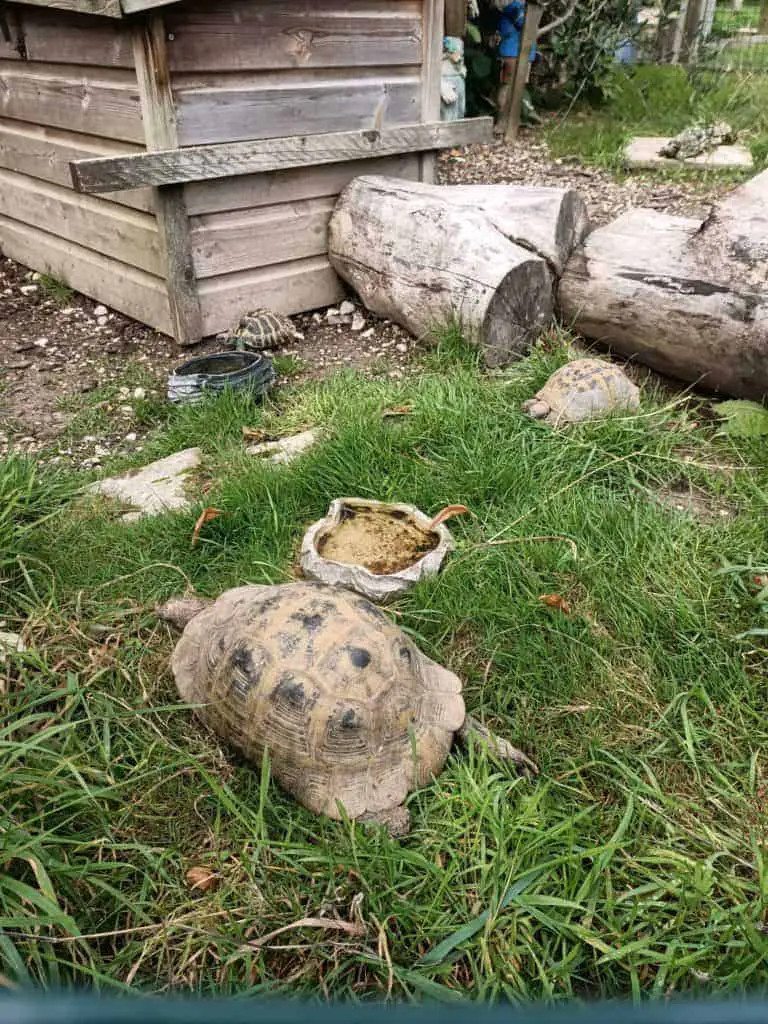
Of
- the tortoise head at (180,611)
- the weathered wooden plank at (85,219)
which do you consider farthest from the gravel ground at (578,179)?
the tortoise head at (180,611)

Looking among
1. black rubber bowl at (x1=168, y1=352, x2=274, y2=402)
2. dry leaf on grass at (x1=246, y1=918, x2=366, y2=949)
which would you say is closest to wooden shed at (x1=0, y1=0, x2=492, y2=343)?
black rubber bowl at (x1=168, y1=352, x2=274, y2=402)

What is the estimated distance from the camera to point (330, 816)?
210cm

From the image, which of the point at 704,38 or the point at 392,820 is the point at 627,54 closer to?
the point at 704,38

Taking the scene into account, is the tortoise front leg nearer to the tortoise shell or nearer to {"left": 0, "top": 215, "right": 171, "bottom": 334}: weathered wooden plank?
the tortoise shell

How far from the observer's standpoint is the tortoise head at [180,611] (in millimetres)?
2699

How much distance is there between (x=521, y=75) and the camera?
7934 millimetres

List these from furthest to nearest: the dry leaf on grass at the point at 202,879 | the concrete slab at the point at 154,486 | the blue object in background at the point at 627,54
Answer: the blue object in background at the point at 627,54, the concrete slab at the point at 154,486, the dry leaf on grass at the point at 202,879

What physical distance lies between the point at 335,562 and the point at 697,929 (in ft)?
5.31

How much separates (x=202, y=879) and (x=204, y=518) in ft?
5.11

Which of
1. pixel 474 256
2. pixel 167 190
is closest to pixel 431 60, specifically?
pixel 474 256

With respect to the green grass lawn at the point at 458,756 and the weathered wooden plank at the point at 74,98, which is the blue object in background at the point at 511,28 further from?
the green grass lawn at the point at 458,756

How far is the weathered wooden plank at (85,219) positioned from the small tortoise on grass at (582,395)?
2.51 meters

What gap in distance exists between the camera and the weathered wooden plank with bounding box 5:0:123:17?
12.9 feet

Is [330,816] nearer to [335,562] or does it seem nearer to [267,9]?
[335,562]
